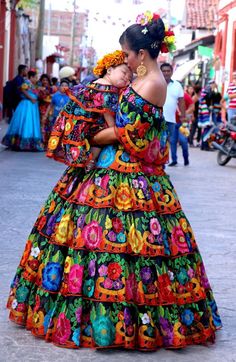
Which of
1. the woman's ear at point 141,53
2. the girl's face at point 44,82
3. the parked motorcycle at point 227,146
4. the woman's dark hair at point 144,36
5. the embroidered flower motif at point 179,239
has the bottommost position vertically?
the parked motorcycle at point 227,146

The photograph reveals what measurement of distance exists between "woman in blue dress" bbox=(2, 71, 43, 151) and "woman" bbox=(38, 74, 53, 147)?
429mm

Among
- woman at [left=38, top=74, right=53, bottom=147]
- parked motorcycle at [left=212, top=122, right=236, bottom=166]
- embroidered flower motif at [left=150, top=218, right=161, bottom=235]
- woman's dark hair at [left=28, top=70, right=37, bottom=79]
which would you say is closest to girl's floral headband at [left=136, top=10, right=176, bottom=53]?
embroidered flower motif at [left=150, top=218, right=161, bottom=235]

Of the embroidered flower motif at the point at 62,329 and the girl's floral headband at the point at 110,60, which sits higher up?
the girl's floral headband at the point at 110,60

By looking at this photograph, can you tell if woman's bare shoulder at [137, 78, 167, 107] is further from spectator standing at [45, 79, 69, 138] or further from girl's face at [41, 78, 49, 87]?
girl's face at [41, 78, 49, 87]

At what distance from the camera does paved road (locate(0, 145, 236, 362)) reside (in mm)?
4723

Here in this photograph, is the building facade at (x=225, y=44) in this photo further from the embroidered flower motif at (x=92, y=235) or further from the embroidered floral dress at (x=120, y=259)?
the embroidered flower motif at (x=92, y=235)

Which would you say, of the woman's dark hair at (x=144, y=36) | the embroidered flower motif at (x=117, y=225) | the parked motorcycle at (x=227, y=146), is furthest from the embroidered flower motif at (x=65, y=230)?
the parked motorcycle at (x=227, y=146)

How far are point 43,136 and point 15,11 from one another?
1418cm

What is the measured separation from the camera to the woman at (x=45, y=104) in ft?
64.8

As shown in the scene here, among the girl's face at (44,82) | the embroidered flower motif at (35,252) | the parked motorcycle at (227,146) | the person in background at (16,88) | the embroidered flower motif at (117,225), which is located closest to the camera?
the embroidered flower motif at (117,225)

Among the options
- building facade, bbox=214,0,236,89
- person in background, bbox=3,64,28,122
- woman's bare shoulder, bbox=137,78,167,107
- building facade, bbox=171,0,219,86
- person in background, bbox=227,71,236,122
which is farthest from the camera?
building facade, bbox=171,0,219,86

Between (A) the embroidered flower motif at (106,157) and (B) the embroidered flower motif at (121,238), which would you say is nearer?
(B) the embroidered flower motif at (121,238)

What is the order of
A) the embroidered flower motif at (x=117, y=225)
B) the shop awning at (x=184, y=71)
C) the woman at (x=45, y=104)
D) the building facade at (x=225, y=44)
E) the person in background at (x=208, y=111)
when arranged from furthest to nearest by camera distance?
the shop awning at (x=184, y=71), the building facade at (x=225, y=44), the person in background at (x=208, y=111), the woman at (x=45, y=104), the embroidered flower motif at (x=117, y=225)

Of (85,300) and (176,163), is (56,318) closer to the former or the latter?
(85,300)
